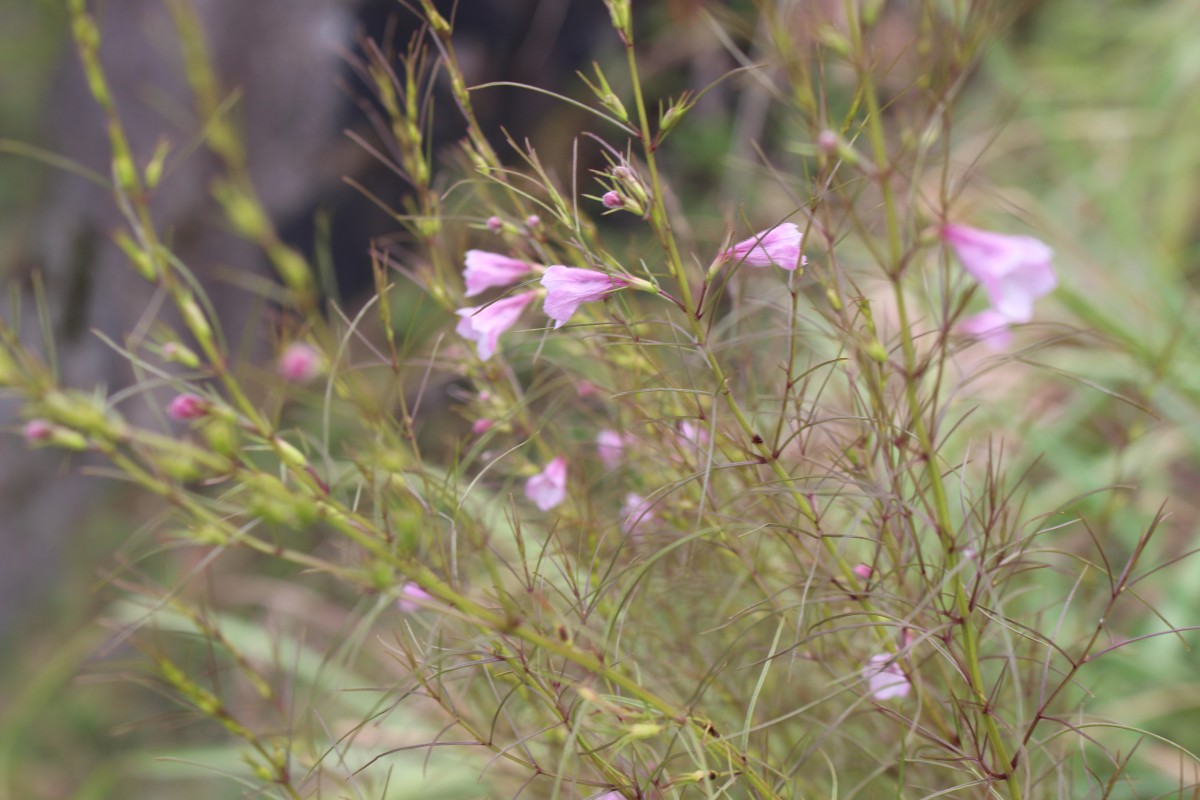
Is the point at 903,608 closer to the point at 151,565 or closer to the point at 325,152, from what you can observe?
the point at 325,152

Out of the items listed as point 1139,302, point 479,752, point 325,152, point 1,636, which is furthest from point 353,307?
point 1139,302

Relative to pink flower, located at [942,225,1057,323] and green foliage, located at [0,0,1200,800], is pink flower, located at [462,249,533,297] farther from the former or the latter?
pink flower, located at [942,225,1057,323]

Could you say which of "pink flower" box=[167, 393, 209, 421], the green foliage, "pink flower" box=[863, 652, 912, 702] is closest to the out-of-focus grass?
the green foliage

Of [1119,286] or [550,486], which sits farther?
[1119,286]

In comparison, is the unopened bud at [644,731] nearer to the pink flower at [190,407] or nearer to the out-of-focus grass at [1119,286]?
the pink flower at [190,407]

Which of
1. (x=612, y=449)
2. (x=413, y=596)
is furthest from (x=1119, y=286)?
(x=413, y=596)

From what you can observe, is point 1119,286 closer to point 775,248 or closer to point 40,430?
point 775,248
